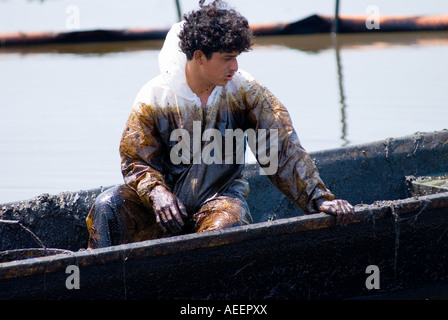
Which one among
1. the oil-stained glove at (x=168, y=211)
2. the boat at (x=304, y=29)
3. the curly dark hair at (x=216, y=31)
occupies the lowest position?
the oil-stained glove at (x=168, y=211)

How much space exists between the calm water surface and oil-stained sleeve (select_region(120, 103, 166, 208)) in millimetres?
2539

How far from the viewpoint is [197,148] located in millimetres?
4332

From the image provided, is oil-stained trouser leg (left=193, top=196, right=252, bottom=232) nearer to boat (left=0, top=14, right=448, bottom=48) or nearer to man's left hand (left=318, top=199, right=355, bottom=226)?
man's left hand (left=318, top=199, right=355, bottom=226)

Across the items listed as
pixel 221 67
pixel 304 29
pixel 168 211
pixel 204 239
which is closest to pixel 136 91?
pixel 304 29

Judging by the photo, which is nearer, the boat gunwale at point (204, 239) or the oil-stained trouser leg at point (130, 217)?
the boat gunwale at point (204, 239)

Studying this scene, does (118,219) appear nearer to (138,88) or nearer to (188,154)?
(188,154)

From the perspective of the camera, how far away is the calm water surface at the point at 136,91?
7418 mm

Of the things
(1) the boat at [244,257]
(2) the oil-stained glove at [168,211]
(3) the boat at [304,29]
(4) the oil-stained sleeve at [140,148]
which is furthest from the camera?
(3) the boat at [304,29]

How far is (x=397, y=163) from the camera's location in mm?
5609

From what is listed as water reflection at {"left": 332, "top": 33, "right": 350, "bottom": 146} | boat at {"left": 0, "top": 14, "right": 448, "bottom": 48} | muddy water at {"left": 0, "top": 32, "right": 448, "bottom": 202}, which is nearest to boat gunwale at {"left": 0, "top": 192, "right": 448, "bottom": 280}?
muddy water at {"left": 0, "top": 32, "right": 448, "bottom": 202}

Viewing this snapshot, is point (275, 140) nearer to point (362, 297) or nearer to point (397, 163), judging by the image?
point (362, 297)

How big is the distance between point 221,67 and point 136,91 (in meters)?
5.66

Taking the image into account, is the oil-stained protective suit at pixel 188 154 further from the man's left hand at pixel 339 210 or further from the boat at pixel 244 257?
the boat at pixel 244 257

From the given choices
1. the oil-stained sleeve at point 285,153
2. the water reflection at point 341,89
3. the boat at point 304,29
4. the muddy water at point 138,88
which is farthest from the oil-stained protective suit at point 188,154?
the boat at point 304,29
